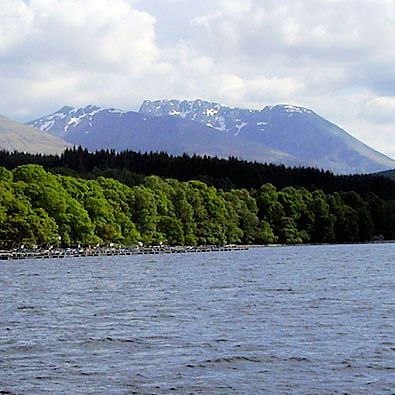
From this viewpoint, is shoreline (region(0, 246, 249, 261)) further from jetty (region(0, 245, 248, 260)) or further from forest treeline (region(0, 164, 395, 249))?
forest treeline (region(0, 164, 395, 249))

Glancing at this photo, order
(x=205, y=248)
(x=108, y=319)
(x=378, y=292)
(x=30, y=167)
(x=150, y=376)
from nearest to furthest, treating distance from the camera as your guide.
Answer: (x=150, y=376) → (x=108, y=319) → (x=378, y=292) → (x=30, y=167) → (x=205, y=248)

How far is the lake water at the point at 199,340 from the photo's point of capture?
2777cm

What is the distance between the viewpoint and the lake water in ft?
91.1

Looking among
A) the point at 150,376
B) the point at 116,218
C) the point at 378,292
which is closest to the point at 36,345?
the point at 150,376

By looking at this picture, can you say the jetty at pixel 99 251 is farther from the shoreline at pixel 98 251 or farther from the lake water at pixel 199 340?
the lake water at pixel 199 340

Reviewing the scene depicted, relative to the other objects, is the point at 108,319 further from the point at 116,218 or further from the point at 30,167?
the point at 116,218

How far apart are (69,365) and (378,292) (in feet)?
108

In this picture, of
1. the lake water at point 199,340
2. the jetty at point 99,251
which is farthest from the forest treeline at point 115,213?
the lake water at point 199,340

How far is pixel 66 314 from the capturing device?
45844 millimetres

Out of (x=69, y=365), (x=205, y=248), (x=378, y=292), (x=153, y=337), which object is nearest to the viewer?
(x=69, y=365)

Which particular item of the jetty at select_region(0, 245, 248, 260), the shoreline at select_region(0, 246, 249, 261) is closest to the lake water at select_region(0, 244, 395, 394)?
the shoreline at select_region(0, 246, 249, 261)

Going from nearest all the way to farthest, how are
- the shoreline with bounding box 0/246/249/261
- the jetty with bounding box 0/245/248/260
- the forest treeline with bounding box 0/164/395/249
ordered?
the shoreline with bounding box 0/246/249/261, the jetty with bounding box 0/245/248/260, the forest treeline with bounding box 0/164/395/249

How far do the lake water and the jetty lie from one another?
215 feet

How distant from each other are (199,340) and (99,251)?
109m
